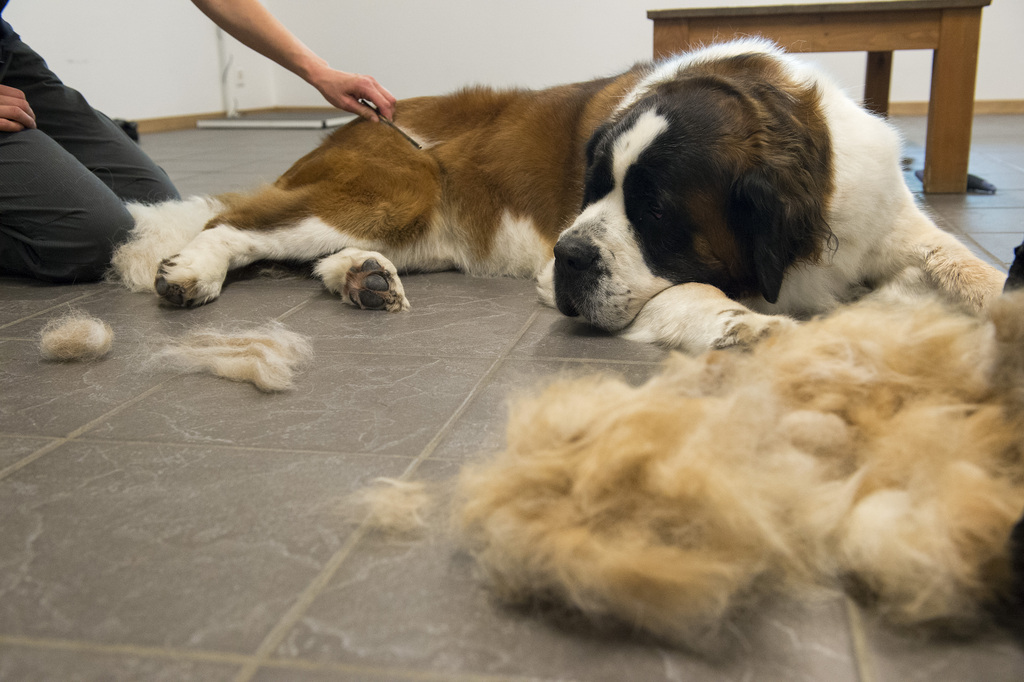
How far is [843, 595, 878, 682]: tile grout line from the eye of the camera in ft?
2.47

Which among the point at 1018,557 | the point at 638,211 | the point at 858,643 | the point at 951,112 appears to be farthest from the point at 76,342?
the point at 951,112

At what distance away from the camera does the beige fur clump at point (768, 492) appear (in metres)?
0.80

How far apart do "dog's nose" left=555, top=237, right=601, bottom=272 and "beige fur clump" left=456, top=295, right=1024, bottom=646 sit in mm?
662

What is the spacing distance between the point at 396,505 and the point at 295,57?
2.00m

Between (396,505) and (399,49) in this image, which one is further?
(399,49)

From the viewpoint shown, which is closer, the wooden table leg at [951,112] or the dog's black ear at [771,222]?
the dog's black ear at [771,222]

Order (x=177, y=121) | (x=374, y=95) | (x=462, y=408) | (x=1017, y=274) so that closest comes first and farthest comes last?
(x=1017, y=274)
(x=462, y=408)
(x=374, y=95)
(x=177, y=121)

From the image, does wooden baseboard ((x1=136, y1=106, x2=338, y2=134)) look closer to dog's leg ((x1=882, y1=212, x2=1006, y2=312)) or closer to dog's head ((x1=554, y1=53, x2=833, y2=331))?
dog's head ((x1=554, y1=53, x2=833, y2=331))

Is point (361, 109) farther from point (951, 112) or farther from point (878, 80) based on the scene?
point (878, 80)

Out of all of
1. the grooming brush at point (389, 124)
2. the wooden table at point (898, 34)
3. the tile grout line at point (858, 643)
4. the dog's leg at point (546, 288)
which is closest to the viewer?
the tile grout line at point (858, 643)

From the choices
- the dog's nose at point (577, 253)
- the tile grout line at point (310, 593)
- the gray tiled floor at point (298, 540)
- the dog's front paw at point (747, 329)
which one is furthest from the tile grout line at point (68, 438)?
the dog's front paw at point (747, 329)

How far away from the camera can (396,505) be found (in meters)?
1.03

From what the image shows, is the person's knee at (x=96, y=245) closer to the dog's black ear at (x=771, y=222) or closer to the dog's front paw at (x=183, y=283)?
the dog's front paw at (x=183, y=283)

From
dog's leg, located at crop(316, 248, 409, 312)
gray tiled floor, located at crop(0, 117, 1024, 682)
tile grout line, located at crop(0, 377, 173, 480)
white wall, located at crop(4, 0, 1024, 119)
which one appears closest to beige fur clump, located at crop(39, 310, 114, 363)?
gray tiled floor, located at crop(0, 117, 1024, 682)
